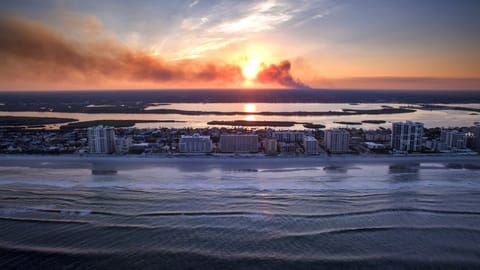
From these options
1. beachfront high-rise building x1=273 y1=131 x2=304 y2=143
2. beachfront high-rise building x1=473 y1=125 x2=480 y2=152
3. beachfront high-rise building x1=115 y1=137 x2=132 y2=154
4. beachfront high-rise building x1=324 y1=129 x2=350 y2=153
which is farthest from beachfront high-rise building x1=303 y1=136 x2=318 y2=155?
beachfront high-rise building x1=115 y1=137 x2=132 y2=154

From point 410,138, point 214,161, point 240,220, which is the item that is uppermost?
point 410,138

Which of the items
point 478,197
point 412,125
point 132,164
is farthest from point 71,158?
point 412,125

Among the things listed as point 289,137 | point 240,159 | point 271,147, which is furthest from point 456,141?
point 240,159

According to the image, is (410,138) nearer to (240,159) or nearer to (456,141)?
(456,141)

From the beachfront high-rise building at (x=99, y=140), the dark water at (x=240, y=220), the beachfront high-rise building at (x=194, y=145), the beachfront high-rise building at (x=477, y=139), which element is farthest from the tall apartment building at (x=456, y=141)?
the beachfront high-rise building at (x=99, y=140)

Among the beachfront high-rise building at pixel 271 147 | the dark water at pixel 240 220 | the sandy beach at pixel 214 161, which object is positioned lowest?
the dark water at pixel 240 220

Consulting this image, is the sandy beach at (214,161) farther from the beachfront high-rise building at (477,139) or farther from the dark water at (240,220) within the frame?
the beachfront high-rise building at (477,139)
